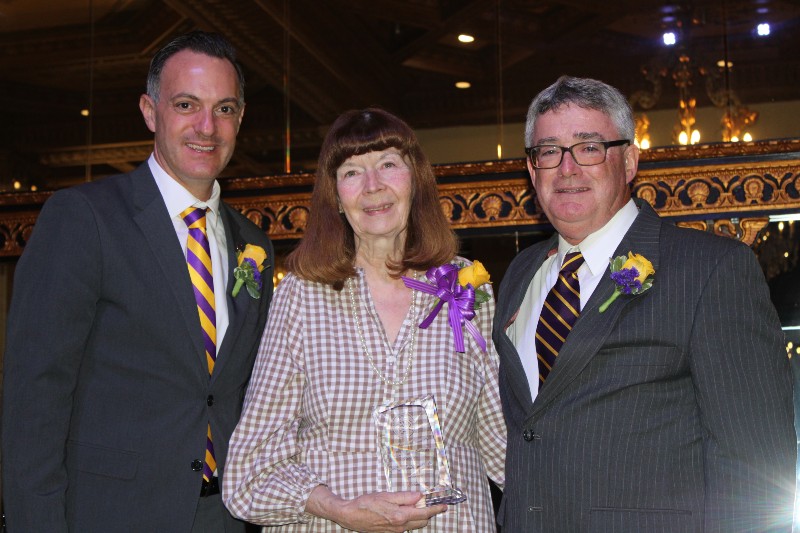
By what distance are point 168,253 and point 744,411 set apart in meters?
1.55

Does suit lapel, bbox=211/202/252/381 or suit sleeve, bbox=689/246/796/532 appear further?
suit lapel, bbox=211/202/252/381

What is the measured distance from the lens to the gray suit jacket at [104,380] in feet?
8.17

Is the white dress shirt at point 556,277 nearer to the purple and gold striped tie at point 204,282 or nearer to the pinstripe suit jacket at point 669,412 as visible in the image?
the pinstripe suit jacket at point 669,412

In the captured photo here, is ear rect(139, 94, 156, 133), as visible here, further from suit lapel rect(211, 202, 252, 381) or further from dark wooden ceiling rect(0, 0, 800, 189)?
dark wooden ceiling rect(0, 0, 800, 189)

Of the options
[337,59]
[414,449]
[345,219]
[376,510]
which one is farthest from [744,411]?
[337,59]

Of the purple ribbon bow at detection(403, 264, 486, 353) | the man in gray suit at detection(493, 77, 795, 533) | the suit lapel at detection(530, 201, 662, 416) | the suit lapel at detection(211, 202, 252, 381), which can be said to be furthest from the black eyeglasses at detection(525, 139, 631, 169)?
the suit lapel at detection(211, 202, 252, 381)

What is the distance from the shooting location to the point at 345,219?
2.74 meters

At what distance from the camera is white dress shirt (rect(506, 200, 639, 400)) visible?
255 cm

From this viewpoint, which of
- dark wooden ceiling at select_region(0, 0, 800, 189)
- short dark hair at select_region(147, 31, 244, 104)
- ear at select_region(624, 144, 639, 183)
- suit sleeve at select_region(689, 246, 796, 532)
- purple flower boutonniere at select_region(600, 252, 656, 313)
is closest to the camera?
suit sleeve at select_region(689, 246, 796, 532)

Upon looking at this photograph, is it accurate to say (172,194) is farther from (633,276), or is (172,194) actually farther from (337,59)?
(337,59)

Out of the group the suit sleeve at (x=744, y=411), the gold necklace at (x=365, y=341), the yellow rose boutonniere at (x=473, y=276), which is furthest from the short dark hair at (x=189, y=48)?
the suit sleeve at (x=744, y=411)

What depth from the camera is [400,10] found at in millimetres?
5348

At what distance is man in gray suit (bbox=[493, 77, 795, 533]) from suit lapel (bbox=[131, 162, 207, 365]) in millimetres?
851

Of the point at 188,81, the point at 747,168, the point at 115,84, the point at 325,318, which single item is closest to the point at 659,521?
the point at 325,318
